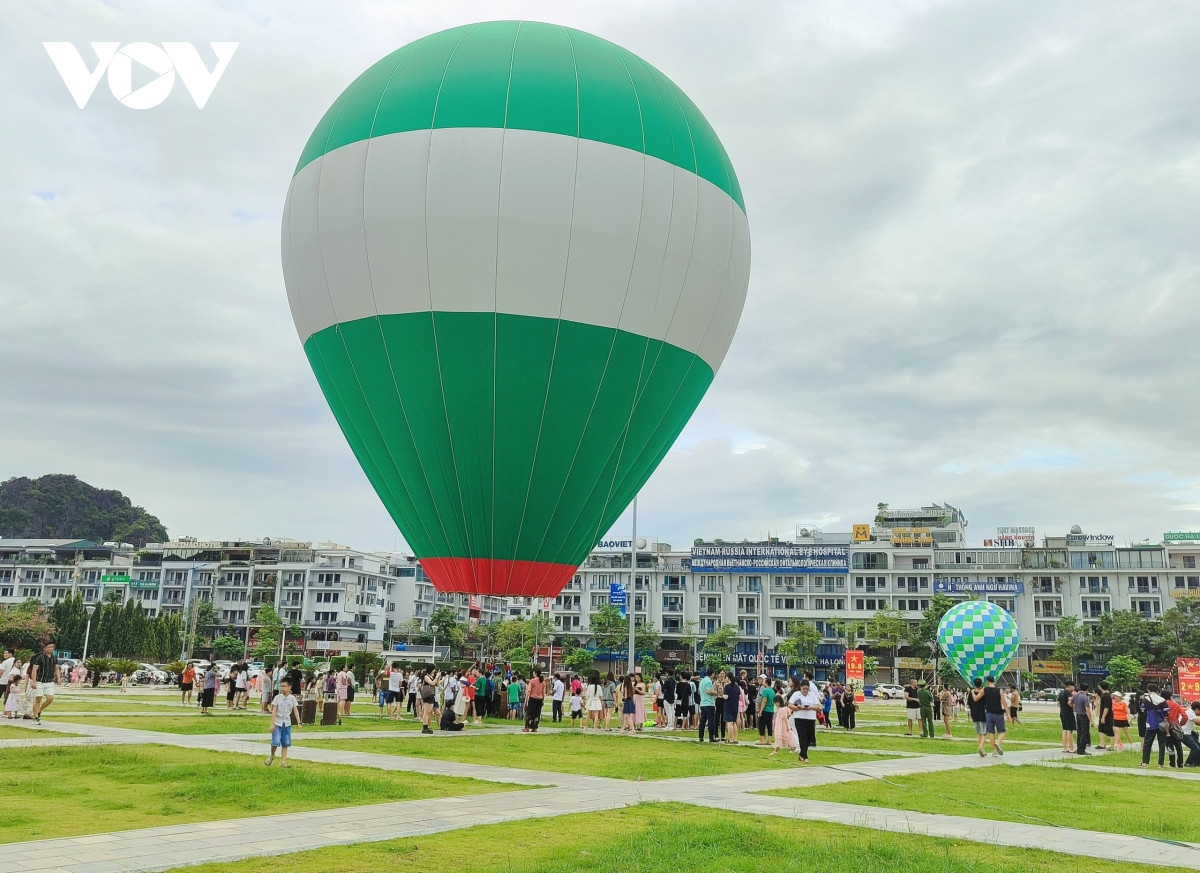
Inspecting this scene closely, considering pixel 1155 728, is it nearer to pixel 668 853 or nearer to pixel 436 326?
pixel 668 853

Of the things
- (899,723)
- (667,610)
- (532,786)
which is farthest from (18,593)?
(532,786)

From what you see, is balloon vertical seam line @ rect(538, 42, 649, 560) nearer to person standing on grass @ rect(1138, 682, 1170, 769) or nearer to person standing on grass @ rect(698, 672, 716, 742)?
person standing on grass @ rect(698, 672, 716, 742)

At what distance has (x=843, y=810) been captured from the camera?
1280cm

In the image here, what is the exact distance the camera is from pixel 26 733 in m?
20.8

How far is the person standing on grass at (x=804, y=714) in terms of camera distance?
2017cm

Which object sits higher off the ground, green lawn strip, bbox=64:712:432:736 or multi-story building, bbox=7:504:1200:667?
multi-story building, bbox=7:504:1200:667

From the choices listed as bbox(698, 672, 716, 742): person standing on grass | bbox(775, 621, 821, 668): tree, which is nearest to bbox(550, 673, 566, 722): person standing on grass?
bbox(698, 672, 716, 742): person standing on grass

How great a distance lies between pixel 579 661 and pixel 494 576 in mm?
77899

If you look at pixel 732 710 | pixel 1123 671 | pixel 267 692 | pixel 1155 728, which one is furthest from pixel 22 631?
pixel 1123 671

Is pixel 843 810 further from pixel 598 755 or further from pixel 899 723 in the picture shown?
pixel 899 723

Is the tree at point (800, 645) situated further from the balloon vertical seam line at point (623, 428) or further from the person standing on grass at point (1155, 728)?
the person standing on grass at point (1155, 728)

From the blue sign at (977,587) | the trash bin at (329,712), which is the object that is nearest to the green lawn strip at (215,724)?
the trash bin at (329,712)

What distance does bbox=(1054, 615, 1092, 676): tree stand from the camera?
94.1 meters

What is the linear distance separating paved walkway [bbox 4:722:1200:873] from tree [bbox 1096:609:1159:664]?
84924mm
